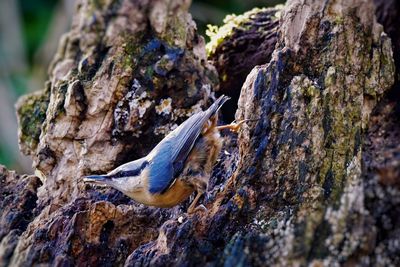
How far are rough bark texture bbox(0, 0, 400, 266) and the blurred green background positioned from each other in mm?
4074

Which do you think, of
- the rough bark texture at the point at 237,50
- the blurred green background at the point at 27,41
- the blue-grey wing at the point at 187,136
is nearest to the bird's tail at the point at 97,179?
the blue-grey wing at the point at 187,136

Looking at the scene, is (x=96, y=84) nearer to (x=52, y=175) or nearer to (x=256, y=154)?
(x=52, y=175)

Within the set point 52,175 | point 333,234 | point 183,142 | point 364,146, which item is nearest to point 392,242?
point 333,234

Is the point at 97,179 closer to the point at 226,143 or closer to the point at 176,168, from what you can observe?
the point at 176,168

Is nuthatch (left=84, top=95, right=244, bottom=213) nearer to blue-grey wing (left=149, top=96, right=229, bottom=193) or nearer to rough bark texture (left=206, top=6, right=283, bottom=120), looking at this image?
blue-grey wing (left=149, top=96, right=229, bottom=193)

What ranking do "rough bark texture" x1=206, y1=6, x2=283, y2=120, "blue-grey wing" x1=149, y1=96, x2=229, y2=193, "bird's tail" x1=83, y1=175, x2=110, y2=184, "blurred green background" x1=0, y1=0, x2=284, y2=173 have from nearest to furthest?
"bird's tail" x1=83, y1=175, x2=110, y2=184, "blue-grey wing" x1=149, y1=96, x2=229, y2=193, "rough bark texture" x1=206, y1=6, x2=283, y2=120, "blurred green background" x1=0, y1=0, x2=284, y2=173

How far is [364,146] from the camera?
2955 millimetres

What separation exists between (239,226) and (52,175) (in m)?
1.11

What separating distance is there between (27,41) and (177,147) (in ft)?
20.2

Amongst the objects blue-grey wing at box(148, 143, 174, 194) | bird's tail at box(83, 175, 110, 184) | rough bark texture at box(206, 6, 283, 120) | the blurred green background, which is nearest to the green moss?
rough bark texture at box(206, 6, 283, 120)

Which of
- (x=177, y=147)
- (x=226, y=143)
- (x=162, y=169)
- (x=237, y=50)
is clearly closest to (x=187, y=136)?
(x=177, y=147)

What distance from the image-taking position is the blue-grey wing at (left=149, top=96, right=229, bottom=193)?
3299 mm

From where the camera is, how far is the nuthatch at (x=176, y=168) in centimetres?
322

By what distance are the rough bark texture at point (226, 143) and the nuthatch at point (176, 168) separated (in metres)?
0.09
